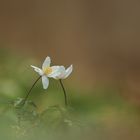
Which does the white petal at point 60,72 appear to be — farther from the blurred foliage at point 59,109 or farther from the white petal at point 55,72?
the blurred foliage at point 59,109

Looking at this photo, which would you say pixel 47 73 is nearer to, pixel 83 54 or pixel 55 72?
pixel 55 72

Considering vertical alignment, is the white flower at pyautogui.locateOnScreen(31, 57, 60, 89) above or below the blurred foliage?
above

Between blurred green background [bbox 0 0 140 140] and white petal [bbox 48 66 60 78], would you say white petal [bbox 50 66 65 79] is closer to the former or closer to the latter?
white petal [bbox 48 66 60 78]

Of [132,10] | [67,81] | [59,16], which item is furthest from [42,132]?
[132,10]

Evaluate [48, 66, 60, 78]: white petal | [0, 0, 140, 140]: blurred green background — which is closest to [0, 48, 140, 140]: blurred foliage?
[0, 0, 140, 140]: blurred green background

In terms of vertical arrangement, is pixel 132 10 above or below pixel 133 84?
above

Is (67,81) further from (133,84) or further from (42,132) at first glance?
(42,132)

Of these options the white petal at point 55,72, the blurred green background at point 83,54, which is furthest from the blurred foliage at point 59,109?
the white petal at point 55,72
